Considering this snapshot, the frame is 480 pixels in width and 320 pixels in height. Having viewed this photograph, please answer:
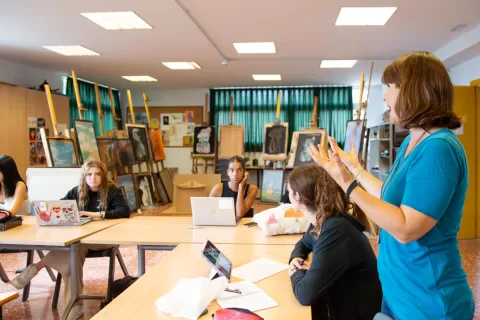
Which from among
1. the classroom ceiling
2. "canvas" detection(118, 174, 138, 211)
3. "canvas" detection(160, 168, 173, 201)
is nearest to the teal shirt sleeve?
the classroom ceiling

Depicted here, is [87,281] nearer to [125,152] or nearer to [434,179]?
[434,179]

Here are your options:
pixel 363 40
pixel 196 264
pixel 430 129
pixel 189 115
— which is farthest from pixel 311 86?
pixel 430 129

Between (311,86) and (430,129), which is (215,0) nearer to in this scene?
(430,129)

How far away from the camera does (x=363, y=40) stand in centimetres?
546

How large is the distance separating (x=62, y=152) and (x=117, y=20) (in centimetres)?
186

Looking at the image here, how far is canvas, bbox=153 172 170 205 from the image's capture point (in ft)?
27.8

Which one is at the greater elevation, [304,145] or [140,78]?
[140,78]

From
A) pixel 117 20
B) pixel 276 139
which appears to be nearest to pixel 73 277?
pixel 117 20

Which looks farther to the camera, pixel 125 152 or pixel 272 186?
pixel 272 186

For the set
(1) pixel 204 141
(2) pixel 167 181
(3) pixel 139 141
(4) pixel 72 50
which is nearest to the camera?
(4) pixel 72 50

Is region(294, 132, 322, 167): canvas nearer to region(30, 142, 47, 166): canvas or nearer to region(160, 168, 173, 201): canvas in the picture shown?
region(160, 168, 173, 201): canvas

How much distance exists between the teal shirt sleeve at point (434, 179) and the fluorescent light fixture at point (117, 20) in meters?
4.22

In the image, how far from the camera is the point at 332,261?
1.53 m

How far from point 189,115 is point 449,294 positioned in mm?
9558
